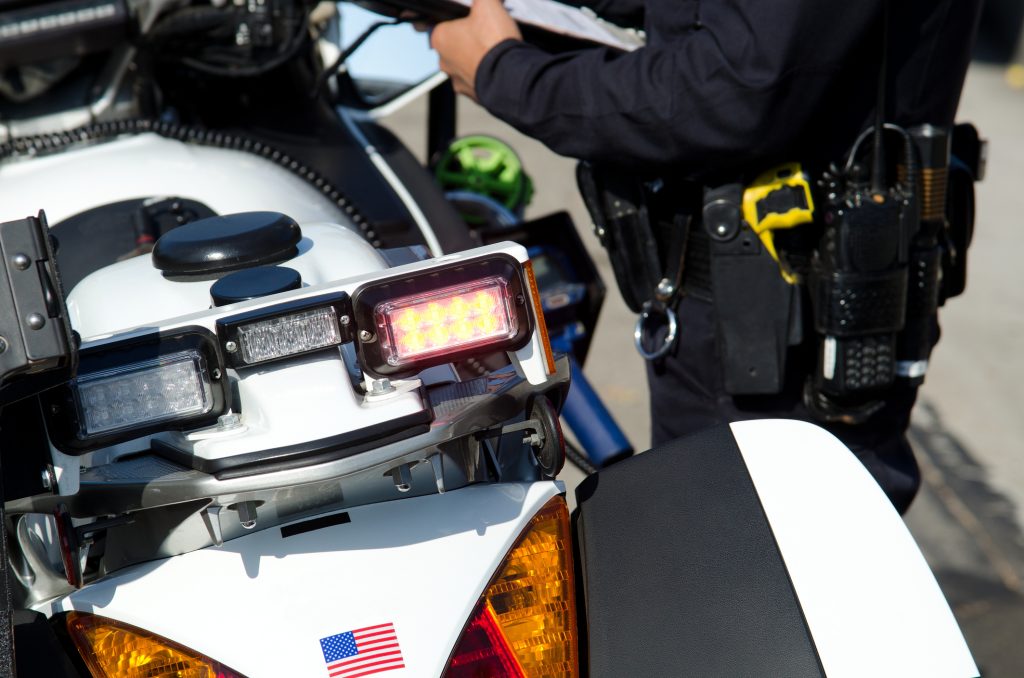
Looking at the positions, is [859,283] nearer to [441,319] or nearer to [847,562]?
[847,562]

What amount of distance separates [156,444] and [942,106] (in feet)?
4.42

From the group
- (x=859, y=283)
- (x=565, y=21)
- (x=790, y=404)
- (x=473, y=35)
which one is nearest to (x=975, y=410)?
(x=790, y=404)

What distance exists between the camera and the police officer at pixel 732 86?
1.55m

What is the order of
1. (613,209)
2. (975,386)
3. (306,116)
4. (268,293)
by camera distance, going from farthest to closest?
(975,386)
(306,116)
(613,209)
(268,293)

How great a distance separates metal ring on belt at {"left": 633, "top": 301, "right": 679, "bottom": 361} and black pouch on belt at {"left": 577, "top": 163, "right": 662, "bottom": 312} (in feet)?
0.08

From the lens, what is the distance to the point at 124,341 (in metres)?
0.98

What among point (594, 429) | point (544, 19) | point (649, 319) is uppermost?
point (544, 19)

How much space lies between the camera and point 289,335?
1.03 meters

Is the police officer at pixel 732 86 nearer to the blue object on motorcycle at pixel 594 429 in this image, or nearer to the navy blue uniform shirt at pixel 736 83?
the navy blue uniform shirt at pixel 736 83

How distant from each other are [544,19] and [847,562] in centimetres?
115

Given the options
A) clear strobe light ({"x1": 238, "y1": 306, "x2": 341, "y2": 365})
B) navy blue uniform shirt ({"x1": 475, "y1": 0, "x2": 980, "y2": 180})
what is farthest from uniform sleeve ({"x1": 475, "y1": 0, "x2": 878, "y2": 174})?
clear strobe light ({"x1": 238, "y1": 306, "x2": 341, "y2": 365})

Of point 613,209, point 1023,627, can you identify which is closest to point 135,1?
point 613,209

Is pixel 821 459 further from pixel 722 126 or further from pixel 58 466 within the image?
pixel 58 466

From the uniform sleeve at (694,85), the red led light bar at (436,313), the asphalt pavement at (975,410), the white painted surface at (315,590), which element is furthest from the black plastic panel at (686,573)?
the asphalt pavement at (975,410)
